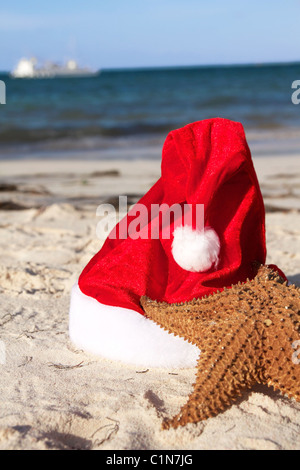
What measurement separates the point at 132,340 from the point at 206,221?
647 mm

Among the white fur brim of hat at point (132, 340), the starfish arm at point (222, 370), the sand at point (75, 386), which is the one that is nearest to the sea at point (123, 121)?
the sand at point (75, 386)

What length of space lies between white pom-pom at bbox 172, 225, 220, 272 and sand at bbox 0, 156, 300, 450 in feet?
1.66

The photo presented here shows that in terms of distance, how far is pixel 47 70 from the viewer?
7356cm

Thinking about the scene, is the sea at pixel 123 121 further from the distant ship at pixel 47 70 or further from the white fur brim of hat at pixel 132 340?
the distant ship at pixel 47 70

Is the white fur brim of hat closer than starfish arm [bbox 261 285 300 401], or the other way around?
starfish arm [bbox 261 285 300 401]

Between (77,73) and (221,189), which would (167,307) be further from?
(77,73)

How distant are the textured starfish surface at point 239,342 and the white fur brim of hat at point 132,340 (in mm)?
231

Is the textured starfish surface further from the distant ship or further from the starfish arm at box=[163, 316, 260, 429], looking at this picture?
the distant ship

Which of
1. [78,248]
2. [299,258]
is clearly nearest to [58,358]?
[78,248]

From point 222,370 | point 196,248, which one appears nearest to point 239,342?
point 222,370

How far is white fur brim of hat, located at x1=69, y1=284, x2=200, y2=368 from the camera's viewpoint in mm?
2480

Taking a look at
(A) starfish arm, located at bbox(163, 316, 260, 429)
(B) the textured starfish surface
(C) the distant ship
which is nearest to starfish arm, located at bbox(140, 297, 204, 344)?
(B) the textured starfish surface

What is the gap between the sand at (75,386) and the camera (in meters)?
1.99

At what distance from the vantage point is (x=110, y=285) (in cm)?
263
